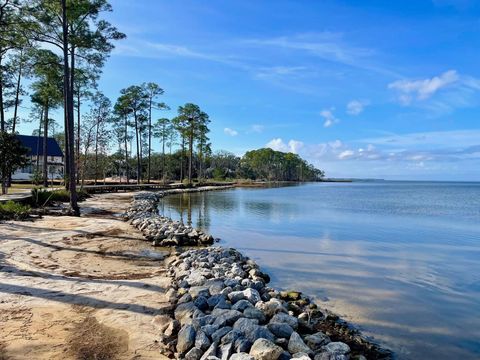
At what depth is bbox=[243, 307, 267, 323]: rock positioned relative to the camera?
16.0ft

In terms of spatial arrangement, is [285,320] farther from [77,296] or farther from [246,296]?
[77,296]

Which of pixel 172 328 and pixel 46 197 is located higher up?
pixel 46 197

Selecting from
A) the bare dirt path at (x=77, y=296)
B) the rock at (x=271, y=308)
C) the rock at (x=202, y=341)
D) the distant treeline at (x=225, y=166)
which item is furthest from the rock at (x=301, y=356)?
the distant treeline at (x=225, y=166)

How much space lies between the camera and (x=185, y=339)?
419 cm

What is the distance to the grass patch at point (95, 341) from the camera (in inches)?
153

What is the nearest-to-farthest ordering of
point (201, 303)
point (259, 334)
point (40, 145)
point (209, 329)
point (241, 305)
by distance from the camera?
point (259, 334) < point (209, 329) < point (241, 305) < point (201, 303) < point (40, 145)

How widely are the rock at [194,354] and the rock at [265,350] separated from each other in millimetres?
570

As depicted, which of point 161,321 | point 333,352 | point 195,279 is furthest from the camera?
point 195,279

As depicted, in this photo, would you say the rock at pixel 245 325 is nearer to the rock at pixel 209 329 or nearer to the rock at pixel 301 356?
the rock at pixel 209 329

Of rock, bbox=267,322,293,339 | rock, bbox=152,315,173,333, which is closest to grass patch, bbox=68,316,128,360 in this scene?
rock, bbox=152,315,173,333

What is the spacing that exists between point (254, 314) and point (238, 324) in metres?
0.50

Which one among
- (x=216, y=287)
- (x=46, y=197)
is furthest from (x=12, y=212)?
(x=216, y=287)

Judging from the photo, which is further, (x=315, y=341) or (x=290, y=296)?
(x=290, y=296)

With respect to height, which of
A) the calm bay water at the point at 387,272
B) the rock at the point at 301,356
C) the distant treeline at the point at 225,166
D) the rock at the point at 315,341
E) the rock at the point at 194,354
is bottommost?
the calm bay water at the point at 387,272
